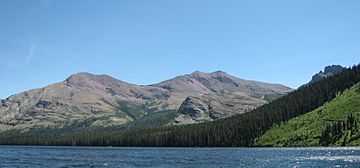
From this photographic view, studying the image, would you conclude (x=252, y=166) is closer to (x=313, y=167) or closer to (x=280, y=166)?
(x=280, y=166)

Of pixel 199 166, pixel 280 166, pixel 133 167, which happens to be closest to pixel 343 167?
pixel 280 166

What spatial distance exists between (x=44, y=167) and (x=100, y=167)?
48.0 ft

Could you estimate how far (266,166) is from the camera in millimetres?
111875

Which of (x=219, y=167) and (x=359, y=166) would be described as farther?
(x=219, y=167)

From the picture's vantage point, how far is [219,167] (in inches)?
4355

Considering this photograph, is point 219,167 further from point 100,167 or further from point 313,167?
point 100,167

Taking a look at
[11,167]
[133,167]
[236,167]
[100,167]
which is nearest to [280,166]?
[236,167]

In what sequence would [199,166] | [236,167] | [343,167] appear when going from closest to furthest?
[343,167] < [236,167] < [199,166]

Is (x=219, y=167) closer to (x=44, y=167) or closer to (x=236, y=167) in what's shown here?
(x=236, y=167)

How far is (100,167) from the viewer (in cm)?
11550

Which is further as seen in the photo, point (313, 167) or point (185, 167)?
point (185, 167)

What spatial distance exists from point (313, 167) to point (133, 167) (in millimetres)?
43285

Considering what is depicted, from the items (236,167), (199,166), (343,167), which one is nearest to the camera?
(343,167)

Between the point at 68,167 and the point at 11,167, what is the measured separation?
14.4 meters
